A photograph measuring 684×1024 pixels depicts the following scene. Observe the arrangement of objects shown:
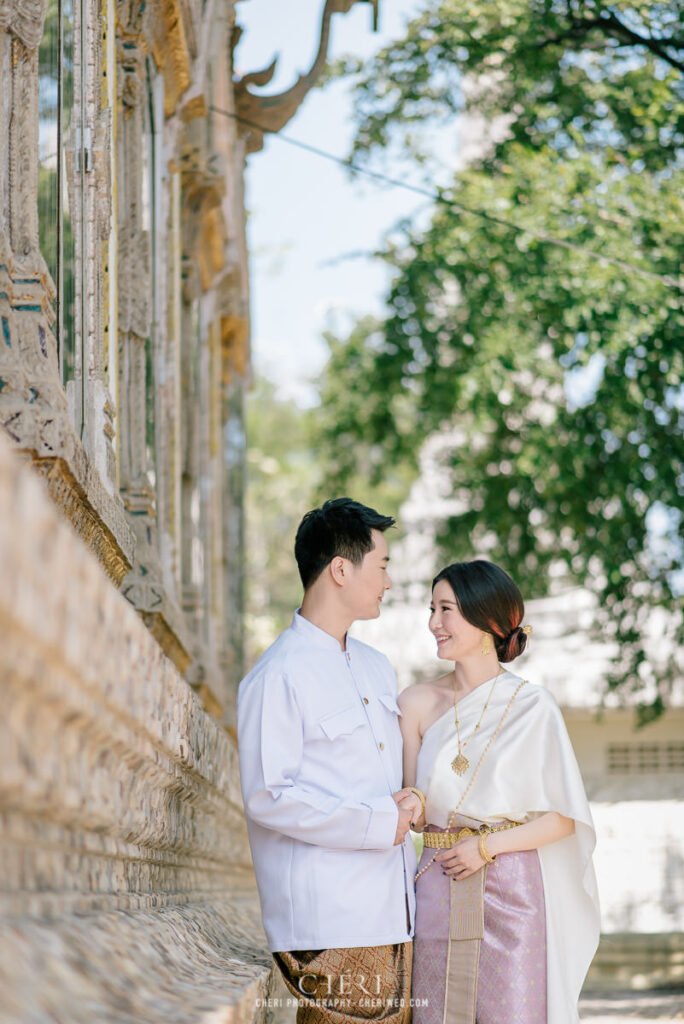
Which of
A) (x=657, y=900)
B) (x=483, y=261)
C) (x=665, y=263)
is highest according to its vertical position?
(x=483, y=261)

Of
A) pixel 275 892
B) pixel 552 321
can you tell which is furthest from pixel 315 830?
pixel 552 321

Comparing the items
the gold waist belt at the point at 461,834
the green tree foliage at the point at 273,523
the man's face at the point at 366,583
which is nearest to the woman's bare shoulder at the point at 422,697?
the gold waist belt at the point at 461,834

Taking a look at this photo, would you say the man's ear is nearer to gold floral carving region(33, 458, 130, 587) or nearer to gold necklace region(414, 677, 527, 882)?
gold floral carving region(33, 458, 130, 587)

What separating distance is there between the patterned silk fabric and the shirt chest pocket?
22.3 inches

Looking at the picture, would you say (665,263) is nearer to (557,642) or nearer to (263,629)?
(557,642)

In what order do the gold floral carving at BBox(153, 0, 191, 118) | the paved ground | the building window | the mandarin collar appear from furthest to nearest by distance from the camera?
the building window, the paved ground, the gold floral carving at BBox(153, 0, 191, 118), the mandarin collar

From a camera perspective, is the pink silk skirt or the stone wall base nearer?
the stone wall base

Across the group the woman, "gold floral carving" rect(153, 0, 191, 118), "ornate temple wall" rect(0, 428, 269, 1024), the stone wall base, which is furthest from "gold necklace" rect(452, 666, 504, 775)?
"gold floral carving" rect(153, 0, 191, 118)

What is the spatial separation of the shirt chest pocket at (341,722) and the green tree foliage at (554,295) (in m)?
6.46

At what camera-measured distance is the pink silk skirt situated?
12.5 feet

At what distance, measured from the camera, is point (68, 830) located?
1.74 m

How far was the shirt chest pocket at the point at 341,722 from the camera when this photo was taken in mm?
3488

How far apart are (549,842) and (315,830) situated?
0.99 m

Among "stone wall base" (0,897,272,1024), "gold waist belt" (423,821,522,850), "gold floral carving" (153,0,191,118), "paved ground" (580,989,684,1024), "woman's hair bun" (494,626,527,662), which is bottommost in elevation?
"paved ground" (580,989,684,1024)
